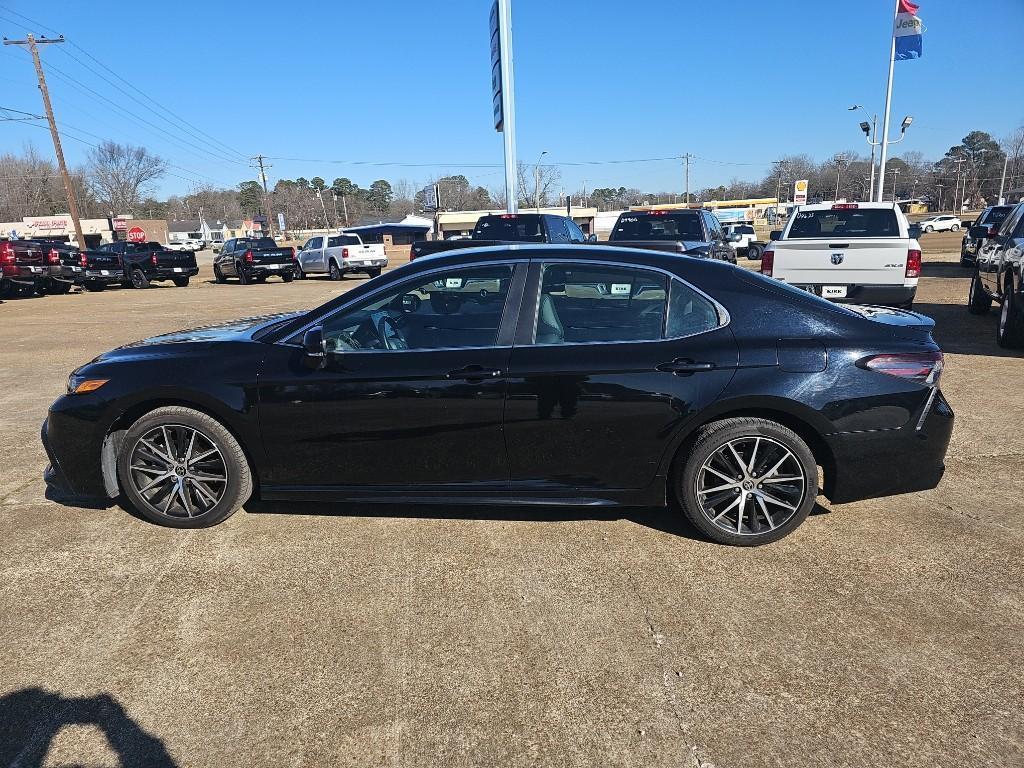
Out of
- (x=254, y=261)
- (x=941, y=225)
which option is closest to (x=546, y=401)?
(x=254, y=261)

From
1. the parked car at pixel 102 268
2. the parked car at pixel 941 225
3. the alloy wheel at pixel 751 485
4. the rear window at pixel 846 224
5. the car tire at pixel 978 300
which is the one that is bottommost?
the parked car at pixel 941 225

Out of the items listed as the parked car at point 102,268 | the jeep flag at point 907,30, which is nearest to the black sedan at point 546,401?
the parked car at point 102,268

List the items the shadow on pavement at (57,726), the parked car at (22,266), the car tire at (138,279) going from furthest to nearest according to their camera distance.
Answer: the car tire at (138,279) < the parked car at (22,266) < the shadow on pavement at (57,726)

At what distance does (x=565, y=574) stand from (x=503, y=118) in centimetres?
1788

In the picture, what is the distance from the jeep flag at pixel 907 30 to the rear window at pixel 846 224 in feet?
63.4

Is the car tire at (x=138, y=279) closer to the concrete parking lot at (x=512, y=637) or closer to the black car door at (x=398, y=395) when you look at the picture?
the concrete parking lot at (x=512, y=637)

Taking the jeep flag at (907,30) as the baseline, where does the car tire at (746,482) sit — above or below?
below

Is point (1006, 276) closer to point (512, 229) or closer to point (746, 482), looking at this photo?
point (746, 482)

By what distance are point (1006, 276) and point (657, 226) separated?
5691 millimetres

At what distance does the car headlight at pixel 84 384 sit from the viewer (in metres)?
3.88

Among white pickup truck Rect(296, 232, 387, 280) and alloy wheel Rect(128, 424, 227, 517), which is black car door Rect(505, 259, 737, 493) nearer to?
alloy wheel Rect(128, 424, 227, 517)

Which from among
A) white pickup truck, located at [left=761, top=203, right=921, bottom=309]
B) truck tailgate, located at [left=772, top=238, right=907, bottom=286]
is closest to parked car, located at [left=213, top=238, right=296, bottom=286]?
white pickup truck, located at [left=761, top=203, right=921, bottom=309]

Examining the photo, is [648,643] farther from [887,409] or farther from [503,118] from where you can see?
[503,118]

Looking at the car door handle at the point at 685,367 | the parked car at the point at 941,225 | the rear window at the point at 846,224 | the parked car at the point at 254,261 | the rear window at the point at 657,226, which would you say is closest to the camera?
the car door handle at the point at 685,367
